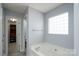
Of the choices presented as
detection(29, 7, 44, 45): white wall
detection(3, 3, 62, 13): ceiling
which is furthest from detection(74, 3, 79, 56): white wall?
detection(29, 7, 44, 45): white wall

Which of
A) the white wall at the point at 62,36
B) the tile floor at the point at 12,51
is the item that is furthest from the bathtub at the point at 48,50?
the tile floor at the point at 12,51

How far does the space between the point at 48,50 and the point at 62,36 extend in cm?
33

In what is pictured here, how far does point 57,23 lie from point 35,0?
51cm

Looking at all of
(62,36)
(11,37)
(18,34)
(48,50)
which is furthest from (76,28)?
(11,37)

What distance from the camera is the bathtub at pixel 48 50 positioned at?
147cm

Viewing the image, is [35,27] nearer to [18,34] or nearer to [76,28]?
[18,34]

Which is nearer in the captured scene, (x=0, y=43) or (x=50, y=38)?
(x=0, y=43)

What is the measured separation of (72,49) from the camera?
1462 millimetres

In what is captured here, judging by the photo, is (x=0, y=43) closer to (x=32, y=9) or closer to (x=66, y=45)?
(x=32, y=9)

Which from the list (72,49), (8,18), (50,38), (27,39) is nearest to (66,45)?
(72,49)

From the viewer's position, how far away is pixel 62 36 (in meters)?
1.53

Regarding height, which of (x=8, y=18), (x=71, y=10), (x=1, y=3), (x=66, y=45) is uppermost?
(x=1, y=3)

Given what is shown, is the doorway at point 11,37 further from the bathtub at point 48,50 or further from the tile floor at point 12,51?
the bathtub at point 48,50

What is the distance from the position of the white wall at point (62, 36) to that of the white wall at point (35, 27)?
86 mm
